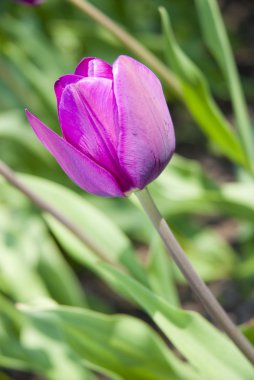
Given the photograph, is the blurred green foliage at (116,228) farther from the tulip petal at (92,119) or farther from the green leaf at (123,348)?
the tulip petal at (92,119)

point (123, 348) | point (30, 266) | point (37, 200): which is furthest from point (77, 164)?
point (30, 266)

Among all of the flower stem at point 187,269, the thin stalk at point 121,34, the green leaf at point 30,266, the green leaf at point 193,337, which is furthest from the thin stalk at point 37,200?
the green leaf at point 30,266

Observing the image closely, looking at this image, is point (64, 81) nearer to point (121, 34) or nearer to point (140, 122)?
point (140, 122)

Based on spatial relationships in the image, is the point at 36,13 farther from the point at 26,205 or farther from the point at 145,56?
the point at 145,56

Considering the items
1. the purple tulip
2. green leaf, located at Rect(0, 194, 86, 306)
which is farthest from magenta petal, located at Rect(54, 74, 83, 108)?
green leaf, located at Rect(0, 194, 86, 306)

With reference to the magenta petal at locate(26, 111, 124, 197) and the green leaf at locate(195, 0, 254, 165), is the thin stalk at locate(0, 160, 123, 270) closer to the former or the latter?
the magenta petal at locate(26, 111, 124, 197)

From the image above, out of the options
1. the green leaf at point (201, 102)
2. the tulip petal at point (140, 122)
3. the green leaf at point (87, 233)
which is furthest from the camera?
the green leaf at point (201, 102)
